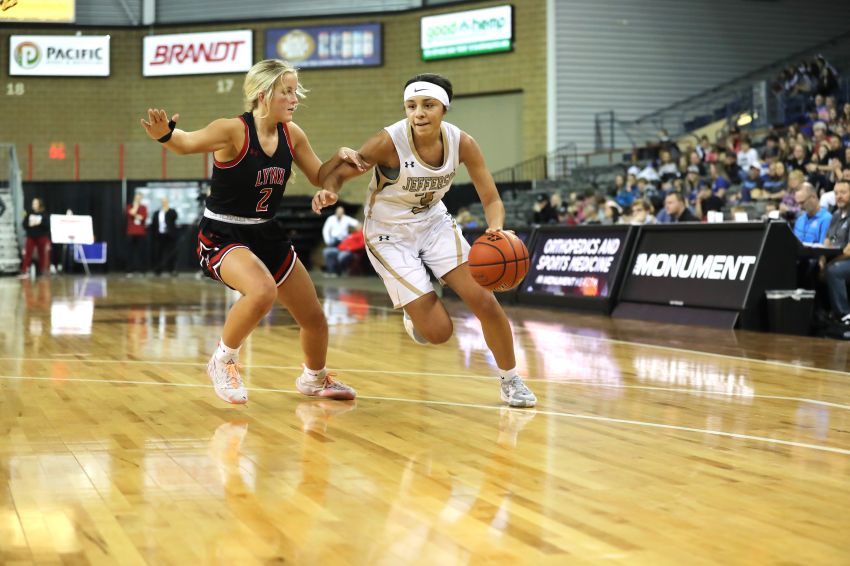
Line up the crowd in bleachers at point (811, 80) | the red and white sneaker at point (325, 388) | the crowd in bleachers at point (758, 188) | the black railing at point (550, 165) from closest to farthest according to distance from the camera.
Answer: the red and white sneaker at point (325, 388), the crowd in bleachers at point (758, 188), the crowd in bleachers at point (811, 80), the black railing at point (550, 165)

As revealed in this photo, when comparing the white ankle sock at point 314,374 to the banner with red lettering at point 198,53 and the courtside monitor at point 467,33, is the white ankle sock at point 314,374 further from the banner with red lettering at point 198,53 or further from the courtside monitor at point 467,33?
the banner with red lettering at point 198,53

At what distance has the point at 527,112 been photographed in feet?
84.9

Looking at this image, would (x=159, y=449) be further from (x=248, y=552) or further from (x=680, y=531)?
(x=680, y=531)

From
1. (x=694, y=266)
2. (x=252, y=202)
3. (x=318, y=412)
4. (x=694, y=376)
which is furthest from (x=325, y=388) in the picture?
(x=694, y=266)

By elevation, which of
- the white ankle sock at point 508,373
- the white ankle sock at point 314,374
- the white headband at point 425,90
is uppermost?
the white headband at point 425,90

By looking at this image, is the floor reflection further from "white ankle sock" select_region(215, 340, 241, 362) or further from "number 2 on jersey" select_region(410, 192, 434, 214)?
"white ankle sock" select_region(215, 340, 241, 362)

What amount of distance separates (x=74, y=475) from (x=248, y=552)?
4.21ft

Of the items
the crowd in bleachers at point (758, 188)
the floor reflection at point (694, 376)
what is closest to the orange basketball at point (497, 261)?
the floor reflection at point (694, 376)

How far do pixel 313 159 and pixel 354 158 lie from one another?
0.45m

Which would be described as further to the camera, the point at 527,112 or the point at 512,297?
the point at 527,112

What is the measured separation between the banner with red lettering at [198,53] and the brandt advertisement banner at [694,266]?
18.9m

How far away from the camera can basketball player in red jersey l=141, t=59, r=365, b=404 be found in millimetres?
5469

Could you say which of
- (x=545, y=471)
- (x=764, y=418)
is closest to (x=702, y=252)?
(x=764, y=418)

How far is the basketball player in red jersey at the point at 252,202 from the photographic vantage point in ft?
17.9
